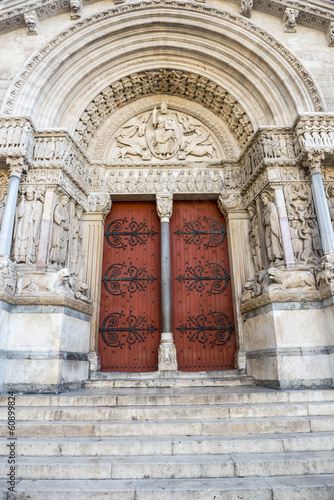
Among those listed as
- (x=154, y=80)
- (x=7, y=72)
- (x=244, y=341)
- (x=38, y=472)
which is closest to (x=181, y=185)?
(x=154, y=80)

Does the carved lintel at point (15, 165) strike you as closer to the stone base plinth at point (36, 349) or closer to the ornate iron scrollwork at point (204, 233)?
the stone base plinth at point (36, 349)

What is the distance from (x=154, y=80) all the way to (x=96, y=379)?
20.9ft

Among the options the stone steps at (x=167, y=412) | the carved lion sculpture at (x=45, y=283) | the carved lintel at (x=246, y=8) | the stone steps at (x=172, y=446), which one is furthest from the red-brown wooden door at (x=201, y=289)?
the carved lintel at (x=246, y=8)

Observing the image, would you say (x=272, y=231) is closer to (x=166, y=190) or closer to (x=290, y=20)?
(x=166, y=190)

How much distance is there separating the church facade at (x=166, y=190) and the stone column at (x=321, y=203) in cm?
2

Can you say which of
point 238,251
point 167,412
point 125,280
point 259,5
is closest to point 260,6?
point 259,5

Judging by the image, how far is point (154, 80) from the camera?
748 cm

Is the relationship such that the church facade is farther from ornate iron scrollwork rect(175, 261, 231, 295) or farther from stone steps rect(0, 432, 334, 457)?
stone steps rect(0, 432, 334, 457)

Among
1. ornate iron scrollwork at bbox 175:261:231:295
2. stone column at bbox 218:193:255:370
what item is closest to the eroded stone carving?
stone column at bbox 218:193:255:370

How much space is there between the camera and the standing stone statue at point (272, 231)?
18.2 ft

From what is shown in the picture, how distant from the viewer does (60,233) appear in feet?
19.1

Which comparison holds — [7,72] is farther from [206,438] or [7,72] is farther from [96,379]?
[206,438]

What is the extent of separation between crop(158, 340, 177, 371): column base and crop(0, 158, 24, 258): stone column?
3.05 m

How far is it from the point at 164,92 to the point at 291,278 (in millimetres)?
5307
